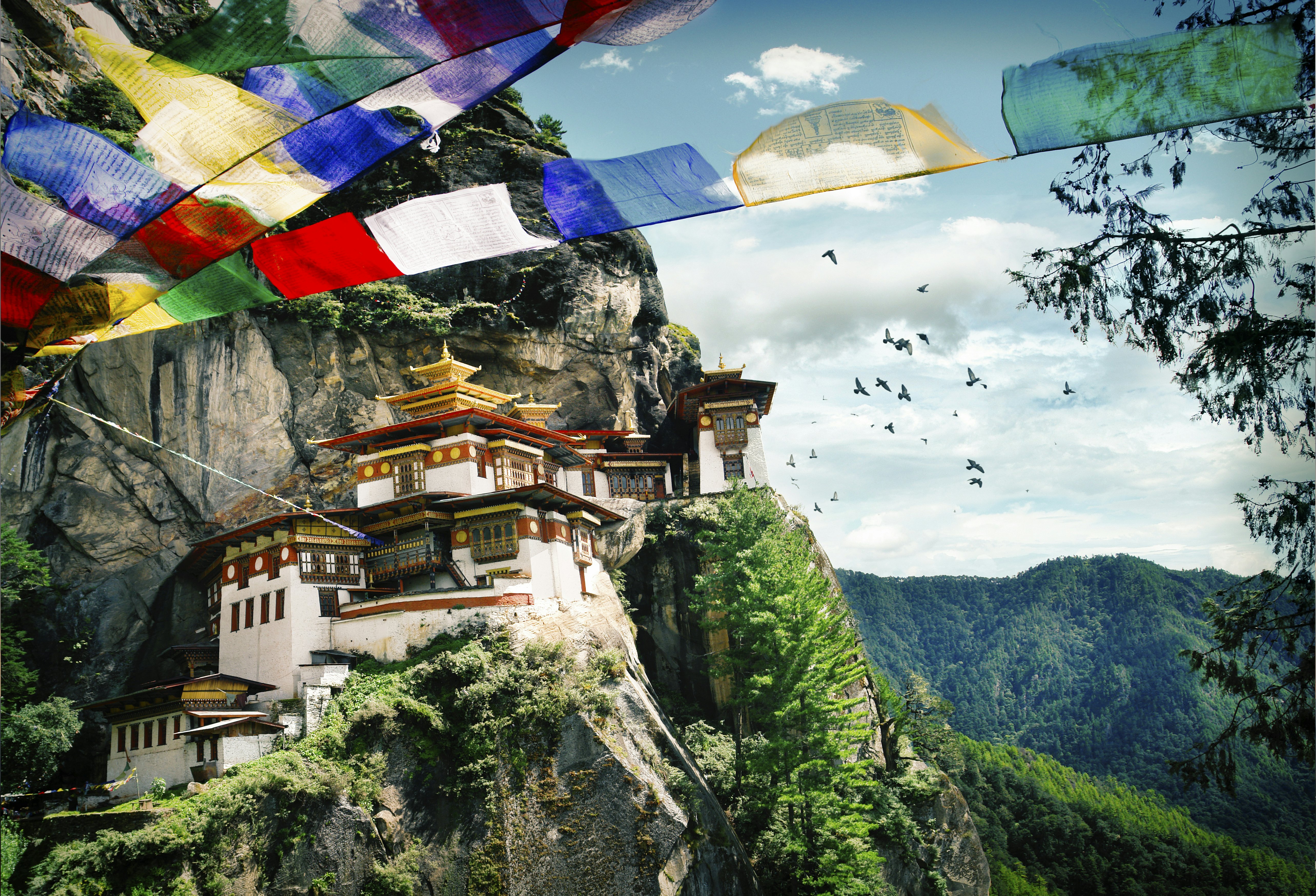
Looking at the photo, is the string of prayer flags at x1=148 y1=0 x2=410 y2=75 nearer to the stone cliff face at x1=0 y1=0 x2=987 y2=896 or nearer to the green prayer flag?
the green prayer flag

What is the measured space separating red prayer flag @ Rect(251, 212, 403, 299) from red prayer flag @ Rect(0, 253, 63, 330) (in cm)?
207

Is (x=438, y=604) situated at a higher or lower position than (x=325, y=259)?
lower

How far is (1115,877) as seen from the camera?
5166 cm

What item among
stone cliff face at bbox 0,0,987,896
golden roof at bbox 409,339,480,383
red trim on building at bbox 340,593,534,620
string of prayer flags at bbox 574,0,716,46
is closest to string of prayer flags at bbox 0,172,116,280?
string of prayer flags at bbox 574,0,716,46

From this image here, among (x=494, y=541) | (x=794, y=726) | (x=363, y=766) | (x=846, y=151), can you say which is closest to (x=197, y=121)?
(x=846, y=151)

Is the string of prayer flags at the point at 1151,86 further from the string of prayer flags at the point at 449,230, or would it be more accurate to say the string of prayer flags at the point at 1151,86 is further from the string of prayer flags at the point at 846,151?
the string of prayer flags at the point at 449,230

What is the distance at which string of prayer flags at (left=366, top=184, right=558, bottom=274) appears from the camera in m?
8.35

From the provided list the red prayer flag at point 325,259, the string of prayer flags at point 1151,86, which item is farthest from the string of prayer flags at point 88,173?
the string of prayer flags at point 1151,86

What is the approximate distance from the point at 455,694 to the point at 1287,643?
18868mm

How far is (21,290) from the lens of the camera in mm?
6613

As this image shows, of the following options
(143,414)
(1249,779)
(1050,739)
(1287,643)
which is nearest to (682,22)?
(1287,643)

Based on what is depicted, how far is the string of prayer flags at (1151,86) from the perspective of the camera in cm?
713

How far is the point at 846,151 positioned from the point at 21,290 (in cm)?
660

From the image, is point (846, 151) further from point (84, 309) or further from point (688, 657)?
point (688, 657)
